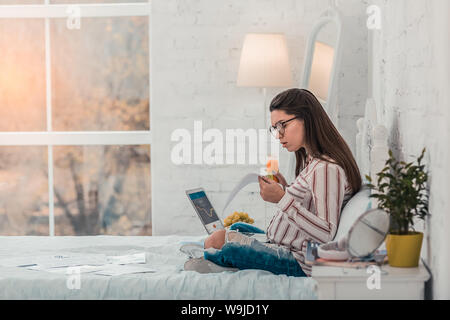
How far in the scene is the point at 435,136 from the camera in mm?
1783

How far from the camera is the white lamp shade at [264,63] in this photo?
4.11 meters

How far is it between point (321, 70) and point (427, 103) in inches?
89.7

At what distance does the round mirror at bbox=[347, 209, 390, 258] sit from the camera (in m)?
1.78

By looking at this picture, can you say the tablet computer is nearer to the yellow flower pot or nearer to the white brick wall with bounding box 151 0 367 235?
the yellow flower pot

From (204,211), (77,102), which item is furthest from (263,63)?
(204,211)

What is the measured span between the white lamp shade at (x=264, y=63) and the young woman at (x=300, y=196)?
1.60m

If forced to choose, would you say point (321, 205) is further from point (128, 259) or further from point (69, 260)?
point (69, 260)

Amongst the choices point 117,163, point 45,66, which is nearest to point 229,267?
point 117,163

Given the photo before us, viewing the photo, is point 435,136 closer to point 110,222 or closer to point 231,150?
point 231,150

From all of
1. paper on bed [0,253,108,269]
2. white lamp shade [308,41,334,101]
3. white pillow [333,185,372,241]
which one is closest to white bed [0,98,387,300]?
white pillow [333,185,372,241]

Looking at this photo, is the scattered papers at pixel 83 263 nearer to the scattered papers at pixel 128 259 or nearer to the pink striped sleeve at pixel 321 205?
the scattered papers at pixel 128 259

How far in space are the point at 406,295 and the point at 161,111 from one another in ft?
9.62

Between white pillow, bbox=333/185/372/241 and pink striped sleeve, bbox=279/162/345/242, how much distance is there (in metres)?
0.04

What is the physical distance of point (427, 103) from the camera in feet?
6.18
